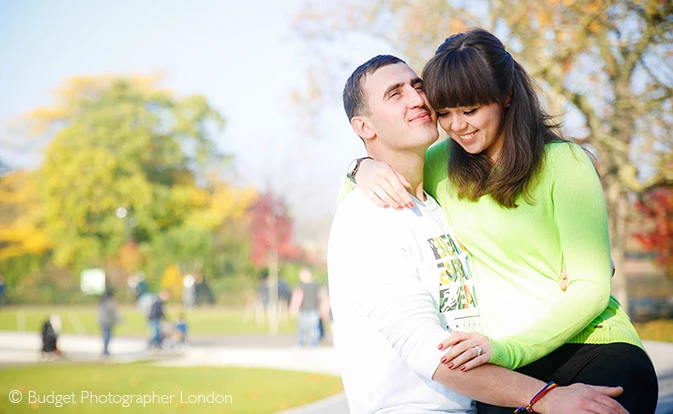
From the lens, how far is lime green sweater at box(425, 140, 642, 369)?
7.60ft

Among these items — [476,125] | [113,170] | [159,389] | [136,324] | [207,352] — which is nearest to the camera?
[476,125]

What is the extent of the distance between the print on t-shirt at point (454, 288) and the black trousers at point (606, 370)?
0.83 ft

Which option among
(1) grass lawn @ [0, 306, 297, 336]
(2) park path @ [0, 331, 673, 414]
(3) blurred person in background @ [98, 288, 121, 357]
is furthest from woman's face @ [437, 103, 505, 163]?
(1) grass lawn @ [0, 306, 297, 336]

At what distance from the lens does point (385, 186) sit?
2561 mm

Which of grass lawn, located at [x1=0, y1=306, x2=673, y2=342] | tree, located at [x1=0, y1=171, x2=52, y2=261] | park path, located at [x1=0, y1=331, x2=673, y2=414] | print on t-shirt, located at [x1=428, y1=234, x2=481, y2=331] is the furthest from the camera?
tree, located at [x1=0, y1=171, x2=52, y2=261]

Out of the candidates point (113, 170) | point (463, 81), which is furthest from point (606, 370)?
point (113, 170)

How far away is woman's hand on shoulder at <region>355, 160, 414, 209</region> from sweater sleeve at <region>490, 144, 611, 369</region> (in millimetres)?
490

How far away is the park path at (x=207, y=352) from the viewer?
13.6 meters

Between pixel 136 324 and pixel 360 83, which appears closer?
pixel 360 83

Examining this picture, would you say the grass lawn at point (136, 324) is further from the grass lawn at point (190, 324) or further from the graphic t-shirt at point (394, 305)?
the graphic t-shirt at point (394, 305)

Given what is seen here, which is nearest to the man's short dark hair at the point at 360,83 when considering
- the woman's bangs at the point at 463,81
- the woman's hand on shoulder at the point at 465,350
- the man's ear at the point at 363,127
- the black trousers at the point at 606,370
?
the man's ear at the point at 363,127

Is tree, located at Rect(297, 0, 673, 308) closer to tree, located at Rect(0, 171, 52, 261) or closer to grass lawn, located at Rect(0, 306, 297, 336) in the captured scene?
grass lawn, located at Rect(0, 306, 297, 336)

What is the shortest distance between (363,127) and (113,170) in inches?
1863

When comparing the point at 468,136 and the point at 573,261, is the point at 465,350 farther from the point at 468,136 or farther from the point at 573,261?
the point at 468,136
